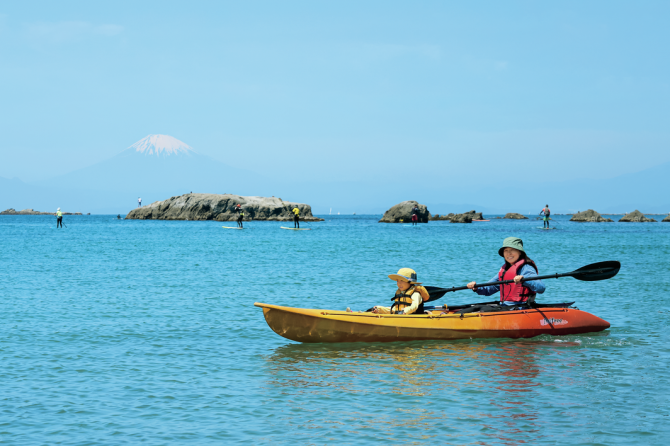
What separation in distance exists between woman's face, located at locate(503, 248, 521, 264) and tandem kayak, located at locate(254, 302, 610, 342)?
3.30 ft

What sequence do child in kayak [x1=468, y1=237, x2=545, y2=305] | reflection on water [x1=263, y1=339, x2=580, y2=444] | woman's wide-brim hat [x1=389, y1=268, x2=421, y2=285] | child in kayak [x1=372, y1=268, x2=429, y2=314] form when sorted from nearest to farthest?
reflection on water [x1=263, y1=339, x2=580, y2=444] → woman's wide-brim hat [x1=389, y1=268, x2=421, y2=285] → child in kayak [x1=372, y1=268, x2=429, y2=314] → child in kayak [x1=468, y1=237, x2=545, y2=305]

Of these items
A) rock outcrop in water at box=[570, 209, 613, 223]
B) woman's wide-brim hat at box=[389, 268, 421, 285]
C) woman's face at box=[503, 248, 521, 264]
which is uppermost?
rock outcrop in water at box=[570, 209, 613, 223]

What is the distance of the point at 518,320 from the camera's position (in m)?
12.8

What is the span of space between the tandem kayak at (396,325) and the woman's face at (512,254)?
39.6 inches

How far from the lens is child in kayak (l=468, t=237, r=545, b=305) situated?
12773 mm

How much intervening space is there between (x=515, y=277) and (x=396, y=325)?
101 inches

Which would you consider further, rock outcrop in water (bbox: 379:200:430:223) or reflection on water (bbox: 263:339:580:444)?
rock outcrop in water (bbox: 379:200:430:223)

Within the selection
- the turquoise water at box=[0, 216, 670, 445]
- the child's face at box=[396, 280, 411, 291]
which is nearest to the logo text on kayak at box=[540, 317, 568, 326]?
the turquoise water at box=[0, 216, 670, 445]

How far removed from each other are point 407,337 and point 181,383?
450 centimetres

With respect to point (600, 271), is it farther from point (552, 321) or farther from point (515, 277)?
point (515, 277)

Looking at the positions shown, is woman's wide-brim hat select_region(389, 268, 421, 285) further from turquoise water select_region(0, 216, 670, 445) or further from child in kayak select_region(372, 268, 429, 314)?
turquoise water select_region(0, 216, 670, 445)

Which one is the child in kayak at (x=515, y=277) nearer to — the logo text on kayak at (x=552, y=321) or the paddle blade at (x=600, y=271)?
the logo text on kayak at (x=552, y=321)

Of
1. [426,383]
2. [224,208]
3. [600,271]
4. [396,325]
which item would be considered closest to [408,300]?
[396,325]

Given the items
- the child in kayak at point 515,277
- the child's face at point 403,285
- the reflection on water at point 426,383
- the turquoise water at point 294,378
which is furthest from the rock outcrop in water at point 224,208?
the reflection on water at point 426,383
